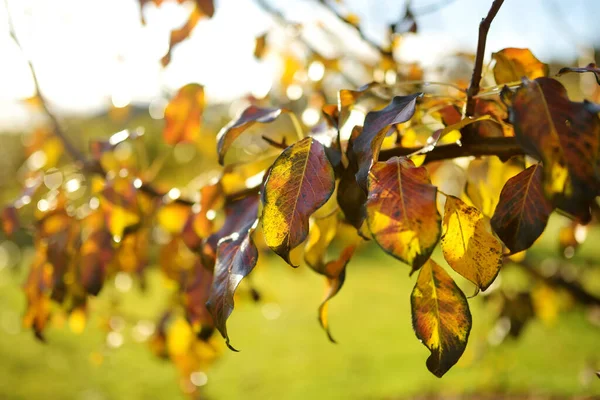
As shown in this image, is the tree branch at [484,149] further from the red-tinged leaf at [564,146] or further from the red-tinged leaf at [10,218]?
the red-tinged leaf at [10,218]

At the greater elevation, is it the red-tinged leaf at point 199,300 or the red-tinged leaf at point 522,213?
the red-tinged leaf at point 522,213

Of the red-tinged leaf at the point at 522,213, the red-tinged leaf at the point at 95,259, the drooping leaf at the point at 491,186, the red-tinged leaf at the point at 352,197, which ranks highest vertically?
the red-tinged leaf at the point at 522,213

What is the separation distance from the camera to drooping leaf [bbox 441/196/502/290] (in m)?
0.49

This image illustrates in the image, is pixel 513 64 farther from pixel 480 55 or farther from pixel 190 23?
pixel 190 23

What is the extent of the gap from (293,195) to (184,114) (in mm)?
516

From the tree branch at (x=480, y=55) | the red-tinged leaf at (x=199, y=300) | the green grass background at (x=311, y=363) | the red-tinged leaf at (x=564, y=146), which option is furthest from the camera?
the green grass background at (x=311, y=363)

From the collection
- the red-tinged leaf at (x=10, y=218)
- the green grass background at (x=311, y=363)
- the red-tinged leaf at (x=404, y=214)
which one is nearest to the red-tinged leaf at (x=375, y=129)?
the red-tinged leaf at (x=404, y=214)

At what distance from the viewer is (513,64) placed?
647 mm

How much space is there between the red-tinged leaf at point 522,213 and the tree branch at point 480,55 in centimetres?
12

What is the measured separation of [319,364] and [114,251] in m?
2.44

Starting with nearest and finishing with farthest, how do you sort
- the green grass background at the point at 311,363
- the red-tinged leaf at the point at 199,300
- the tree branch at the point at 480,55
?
the tree branch at the point at 480,55 → the red-tinged leaf at the point at 199,300 → the green grass background at the point at 311,363

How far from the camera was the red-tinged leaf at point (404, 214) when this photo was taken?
0.42 metres

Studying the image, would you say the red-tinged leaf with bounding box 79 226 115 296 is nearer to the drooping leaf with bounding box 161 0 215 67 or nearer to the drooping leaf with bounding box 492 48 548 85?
the drooping leaf with bounding box 161 0 215 67

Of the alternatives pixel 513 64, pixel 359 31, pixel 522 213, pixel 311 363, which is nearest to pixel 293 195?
pixel 522 213
